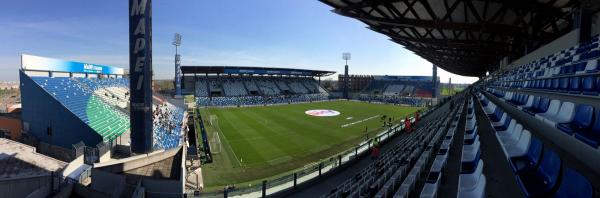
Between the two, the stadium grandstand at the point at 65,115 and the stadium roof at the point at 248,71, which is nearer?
the stadium grandstand at the point at 65,115

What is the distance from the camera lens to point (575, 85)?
6.13m

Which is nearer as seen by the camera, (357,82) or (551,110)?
(551,110)

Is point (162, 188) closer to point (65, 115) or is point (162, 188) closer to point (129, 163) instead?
point (129, 163)

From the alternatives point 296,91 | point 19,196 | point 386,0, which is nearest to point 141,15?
point 19,196

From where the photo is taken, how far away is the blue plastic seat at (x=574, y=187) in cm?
197

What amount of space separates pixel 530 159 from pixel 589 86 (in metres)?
2.96

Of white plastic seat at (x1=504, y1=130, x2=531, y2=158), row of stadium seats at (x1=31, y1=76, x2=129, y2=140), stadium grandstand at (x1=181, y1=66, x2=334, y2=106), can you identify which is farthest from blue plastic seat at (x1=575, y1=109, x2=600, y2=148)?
stadium grandstand at (x1=181, y1=66, x2=334, y2=106)

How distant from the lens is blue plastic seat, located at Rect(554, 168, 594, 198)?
6.48ft

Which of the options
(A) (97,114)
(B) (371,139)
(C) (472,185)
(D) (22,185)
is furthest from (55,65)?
(C) (472,185)

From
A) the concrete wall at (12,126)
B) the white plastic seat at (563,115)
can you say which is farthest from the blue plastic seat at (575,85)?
the concrete wall at (12,126)

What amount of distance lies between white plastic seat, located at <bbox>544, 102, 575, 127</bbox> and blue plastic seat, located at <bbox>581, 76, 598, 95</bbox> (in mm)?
489

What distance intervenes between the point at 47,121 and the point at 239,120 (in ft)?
66.5

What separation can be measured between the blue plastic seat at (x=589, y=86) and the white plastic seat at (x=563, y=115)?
0.49 metres

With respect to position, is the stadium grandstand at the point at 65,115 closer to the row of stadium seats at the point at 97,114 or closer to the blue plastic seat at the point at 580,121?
the row of stadium seats at the point at 97,114
